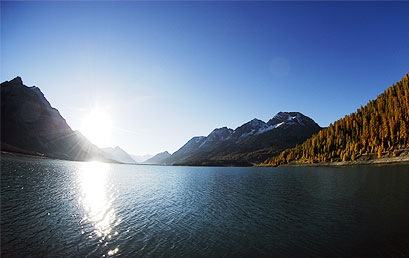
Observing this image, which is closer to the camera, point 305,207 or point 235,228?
point 235,228

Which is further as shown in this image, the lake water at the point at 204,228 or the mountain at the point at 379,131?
the mountain at the point at 379,131

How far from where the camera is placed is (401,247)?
17297mm

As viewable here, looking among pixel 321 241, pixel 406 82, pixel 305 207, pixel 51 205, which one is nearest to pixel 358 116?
pixel 406 82

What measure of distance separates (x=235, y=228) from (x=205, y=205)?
44.3 feet

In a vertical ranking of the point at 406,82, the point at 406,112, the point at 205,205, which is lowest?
the point at 205,205

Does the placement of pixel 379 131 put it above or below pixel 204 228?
above

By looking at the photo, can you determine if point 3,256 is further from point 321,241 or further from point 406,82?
point 406,82

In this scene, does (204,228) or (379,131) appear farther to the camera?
(379,131)

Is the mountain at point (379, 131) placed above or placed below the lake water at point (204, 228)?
above

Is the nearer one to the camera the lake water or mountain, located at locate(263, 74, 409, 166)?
the lake water

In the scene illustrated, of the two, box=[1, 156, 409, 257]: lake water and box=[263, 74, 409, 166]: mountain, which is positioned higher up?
box=[263, 74, 409, 166]: mountain

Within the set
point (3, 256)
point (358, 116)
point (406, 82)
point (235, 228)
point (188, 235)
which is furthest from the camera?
point (358, 116)

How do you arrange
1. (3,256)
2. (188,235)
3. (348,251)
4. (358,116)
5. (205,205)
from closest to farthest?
(3,256)
(348,251)
(188,235)
(205,205)
(358,116)

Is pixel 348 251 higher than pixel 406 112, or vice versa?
pixel 406 112
